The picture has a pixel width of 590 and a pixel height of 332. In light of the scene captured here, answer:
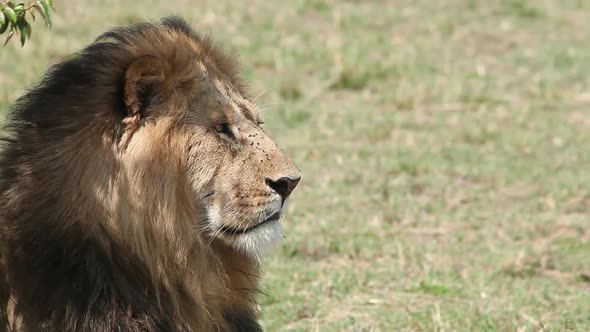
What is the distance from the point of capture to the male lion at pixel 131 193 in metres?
3.57

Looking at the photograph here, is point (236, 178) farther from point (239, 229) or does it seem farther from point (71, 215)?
point (71, 215)

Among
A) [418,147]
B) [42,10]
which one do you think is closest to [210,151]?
[42,10]

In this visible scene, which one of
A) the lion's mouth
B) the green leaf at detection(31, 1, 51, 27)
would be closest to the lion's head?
the lion's mouth

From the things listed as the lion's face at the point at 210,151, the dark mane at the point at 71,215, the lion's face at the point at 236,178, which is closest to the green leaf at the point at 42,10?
the dark mane at the point at 71,215

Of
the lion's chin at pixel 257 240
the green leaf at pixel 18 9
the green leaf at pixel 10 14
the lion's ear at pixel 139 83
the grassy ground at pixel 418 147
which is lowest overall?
the grassy ground at pixel 418 147

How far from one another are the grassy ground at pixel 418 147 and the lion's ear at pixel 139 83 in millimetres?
1814

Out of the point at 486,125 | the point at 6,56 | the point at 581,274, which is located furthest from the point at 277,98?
the point at 581,274

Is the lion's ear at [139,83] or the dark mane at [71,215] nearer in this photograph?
the dark mane at [71,215]

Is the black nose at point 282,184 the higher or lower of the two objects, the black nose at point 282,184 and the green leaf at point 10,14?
the lower

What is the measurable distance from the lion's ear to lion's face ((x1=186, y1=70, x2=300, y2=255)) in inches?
6.8

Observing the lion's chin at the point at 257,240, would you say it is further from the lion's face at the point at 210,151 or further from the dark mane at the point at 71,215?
the dark mane at the point at 71,215

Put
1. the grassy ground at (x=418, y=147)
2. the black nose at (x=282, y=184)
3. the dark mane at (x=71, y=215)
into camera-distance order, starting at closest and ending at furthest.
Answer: the dark mane at (x=71, y=215) < the black nose at (x=282, y=184) < the grassy ground at (x=418, y=147)

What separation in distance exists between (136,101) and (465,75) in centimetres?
679

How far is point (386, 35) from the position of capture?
1101cm
